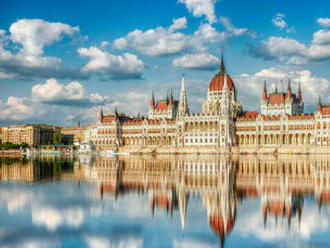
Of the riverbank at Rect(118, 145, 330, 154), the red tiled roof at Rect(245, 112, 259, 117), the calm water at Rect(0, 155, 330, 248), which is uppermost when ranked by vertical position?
the red tiled roof at Rect(245, 112, 259, 117)

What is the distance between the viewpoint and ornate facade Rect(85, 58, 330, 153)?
130 metres

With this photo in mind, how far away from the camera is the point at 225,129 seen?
13700cm

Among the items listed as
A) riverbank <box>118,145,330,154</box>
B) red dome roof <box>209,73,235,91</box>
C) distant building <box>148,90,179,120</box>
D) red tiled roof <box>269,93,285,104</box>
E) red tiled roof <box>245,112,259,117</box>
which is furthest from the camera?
distant building <box>148,90,179,120</box>

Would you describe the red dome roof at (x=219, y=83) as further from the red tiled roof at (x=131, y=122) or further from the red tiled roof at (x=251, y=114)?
the red tiled roof at (x=131, y=122)

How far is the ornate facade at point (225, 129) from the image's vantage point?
130 metres

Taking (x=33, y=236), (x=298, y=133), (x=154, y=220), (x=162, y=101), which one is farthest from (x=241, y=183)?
(x=162, y=101)

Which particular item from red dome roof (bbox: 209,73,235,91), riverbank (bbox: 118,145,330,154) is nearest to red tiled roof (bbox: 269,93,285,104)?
red dome roof (bbox: 209,73,235,91)

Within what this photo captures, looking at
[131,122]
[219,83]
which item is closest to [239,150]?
[219,83]

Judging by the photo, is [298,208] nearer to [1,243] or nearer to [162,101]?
[1,243]

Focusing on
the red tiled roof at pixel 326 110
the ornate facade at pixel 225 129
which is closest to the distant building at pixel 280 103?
the ornate facade at pixel 225 129

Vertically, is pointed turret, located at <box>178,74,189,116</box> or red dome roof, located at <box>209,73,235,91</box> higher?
red dome roof, located at <box>209,73,235,91</box>

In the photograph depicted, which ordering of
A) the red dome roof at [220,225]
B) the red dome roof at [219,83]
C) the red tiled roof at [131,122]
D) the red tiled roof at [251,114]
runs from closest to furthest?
1. the red dome roof at [220,225]
2. the red tiled roof at [251,114]
3. the red tiled roof at [131,122]
4. the red dome roof at [219,83]

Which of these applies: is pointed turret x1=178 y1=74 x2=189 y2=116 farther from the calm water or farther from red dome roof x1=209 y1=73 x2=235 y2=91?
the calm water

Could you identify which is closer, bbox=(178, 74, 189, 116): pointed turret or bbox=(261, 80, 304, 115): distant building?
bbox=(178, 74, 189, 116): pointed turret
